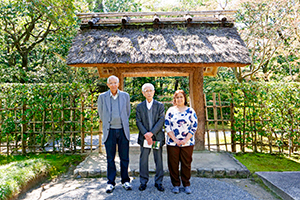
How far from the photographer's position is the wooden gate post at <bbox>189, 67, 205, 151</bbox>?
5258mm

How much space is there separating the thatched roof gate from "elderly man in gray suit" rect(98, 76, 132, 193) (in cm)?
162

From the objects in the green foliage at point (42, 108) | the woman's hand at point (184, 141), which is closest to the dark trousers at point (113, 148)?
the woman's hand at point (184, 141)

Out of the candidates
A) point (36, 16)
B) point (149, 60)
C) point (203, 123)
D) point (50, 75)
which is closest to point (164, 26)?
point (149, 60)

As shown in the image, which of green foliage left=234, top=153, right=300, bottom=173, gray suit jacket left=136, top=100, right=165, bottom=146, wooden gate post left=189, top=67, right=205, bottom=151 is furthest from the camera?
wooden gate post left=189, top=67, right=205, bottom=151

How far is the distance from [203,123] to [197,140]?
50cm

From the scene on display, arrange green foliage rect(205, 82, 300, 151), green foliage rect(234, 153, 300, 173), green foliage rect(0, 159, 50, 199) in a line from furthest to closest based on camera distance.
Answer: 1. green foliage rect(205, 82, 300, 151)
2. green foliage rect(234, 153, 300, 173)
3. green foliage rect(0, 159, 50, 199)

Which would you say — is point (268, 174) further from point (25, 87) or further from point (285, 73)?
point (285, 73)

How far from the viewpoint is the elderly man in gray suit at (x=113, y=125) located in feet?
10.4

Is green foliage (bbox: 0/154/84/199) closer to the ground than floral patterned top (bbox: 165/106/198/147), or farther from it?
closer to the ground

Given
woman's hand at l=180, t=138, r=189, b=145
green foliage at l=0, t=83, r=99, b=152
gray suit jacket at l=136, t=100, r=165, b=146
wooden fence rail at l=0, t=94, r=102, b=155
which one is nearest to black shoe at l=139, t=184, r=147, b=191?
gray suit jacket at l=136, t=100, r=165, b=146

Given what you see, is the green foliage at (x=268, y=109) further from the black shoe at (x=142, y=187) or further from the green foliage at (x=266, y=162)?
the black shoe at (x=142, y=187)

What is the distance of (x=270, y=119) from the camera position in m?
5.04

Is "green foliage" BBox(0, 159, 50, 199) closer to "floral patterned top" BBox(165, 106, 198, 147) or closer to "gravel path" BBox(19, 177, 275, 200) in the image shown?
"gravel path" BBox(19, 177, 275, 200)

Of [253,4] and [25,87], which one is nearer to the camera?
[25,87]
